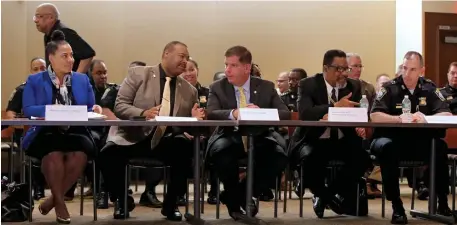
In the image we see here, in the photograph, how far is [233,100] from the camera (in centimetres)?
398

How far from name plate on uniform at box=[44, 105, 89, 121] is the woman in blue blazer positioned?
1.55 ft

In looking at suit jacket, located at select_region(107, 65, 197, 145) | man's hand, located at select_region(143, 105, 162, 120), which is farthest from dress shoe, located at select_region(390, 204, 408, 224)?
man's hand, located at select_region(143, 105, 162, 120)

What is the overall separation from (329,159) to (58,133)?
1.71 m

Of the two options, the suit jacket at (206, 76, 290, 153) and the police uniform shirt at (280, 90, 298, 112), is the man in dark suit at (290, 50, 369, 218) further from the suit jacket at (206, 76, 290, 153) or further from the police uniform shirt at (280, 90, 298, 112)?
the police uniform shirt at (280, 90, 298, 112)

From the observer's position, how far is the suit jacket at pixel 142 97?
383 centimetres

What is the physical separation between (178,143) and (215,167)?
28 centimetres

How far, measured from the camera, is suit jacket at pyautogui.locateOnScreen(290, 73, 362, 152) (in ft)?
13.2

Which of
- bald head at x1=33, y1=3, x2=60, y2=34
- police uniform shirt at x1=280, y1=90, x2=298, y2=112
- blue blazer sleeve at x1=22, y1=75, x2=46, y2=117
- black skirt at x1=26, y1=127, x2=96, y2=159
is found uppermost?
bald head at x1=33, y1=3, x2=60, y2=34

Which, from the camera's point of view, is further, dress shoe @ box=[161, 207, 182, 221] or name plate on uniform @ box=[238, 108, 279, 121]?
dress shoe @ box=[161, 207, 182, 221]

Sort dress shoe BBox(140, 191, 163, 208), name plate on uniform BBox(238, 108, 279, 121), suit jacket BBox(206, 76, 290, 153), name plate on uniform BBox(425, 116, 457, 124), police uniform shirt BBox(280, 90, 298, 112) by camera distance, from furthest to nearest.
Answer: police uniform shirt BBox(280, 90, 298, 112)
dress shoe BBox(140, 191, 163, 208)
suit jacket BBox(206, 76, 290, 153)
name plate on uniform BBox(425, 116, 457, 124)
name plate on uniform BBox(238, 108, 279, 121)

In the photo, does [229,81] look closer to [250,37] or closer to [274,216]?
[274,216]

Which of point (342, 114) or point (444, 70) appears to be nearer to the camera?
point (342, 114)

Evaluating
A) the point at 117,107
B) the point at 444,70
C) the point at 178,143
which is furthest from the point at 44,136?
the point at 444,70

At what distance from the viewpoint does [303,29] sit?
310 inches
